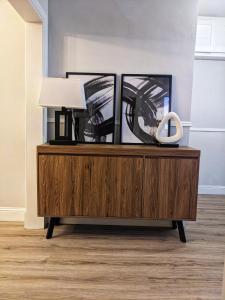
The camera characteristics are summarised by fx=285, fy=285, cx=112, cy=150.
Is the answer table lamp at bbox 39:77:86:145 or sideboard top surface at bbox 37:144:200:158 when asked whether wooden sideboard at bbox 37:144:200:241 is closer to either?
sideboard top surface at bbox 37:144:200:158

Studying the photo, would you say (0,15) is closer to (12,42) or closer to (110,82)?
(12,42)

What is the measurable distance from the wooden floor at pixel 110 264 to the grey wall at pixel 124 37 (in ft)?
4.80

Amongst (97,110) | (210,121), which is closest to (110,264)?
(97,110)

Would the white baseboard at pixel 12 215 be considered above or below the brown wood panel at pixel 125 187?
below

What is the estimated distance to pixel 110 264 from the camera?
2.09m

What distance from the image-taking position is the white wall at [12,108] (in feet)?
8.84

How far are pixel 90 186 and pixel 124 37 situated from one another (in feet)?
4.71

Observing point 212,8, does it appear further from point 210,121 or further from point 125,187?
point 125,187

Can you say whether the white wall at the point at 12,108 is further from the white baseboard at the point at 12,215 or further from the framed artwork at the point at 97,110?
the framed artwork at the point at 97,110

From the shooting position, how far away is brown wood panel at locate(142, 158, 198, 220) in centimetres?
239

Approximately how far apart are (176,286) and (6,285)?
1088 mm

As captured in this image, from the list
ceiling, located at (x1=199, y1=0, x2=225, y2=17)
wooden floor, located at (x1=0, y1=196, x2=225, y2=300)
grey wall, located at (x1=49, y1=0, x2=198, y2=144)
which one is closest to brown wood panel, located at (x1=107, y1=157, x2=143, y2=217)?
wooden floor, located at (x1=0, y1=196, x2=225, y2=300)

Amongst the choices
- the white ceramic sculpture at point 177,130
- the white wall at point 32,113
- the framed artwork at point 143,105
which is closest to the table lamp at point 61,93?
the white wall at point 32,113

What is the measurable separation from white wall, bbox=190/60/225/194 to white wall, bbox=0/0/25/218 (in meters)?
2.43
